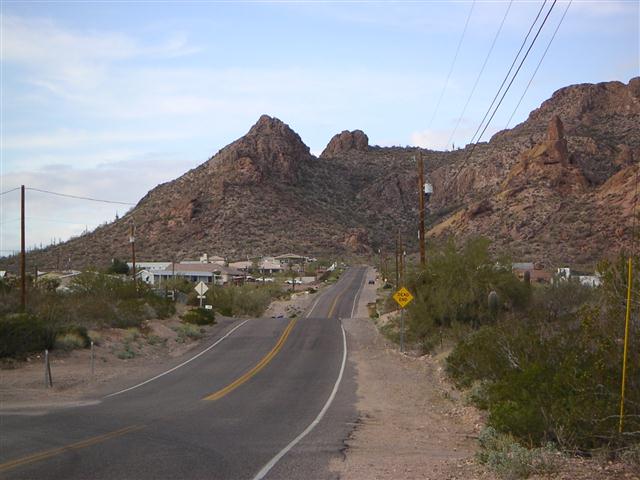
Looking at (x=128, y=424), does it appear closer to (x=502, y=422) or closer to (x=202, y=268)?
(x=502, y=422)

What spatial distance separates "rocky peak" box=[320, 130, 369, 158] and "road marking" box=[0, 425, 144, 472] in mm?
157398

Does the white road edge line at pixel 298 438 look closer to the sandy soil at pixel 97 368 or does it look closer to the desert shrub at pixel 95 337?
the sandy soil at pixel 97 368

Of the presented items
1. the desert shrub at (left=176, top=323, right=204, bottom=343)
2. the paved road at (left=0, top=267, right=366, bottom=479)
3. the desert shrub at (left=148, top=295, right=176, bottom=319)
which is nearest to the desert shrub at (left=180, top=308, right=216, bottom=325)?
the desert shrub at (left=148, top=295, right=176, bottom=319)

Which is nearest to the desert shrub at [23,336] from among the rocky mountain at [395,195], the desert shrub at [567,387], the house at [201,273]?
the desert shrub at [567,387]

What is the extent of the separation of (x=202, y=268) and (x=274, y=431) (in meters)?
85.4

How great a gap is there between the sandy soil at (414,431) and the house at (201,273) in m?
62.6

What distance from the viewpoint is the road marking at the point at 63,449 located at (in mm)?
11828

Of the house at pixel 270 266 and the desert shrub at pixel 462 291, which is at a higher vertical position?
the house at pixel 270 266

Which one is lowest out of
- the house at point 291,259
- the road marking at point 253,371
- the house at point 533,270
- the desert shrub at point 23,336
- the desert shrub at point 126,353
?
the road marking at point 253,371

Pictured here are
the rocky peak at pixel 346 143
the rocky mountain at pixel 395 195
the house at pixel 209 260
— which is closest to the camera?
the rocky mountain at pixel 395 195

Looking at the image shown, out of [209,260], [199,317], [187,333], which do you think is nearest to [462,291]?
[187,333]

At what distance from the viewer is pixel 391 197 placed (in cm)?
Answer: 14275

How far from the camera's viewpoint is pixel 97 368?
31.6 m

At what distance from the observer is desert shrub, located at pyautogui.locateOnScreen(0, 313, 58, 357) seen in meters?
30.0
